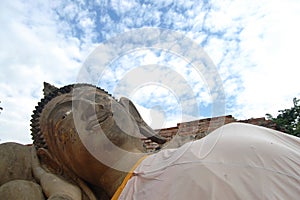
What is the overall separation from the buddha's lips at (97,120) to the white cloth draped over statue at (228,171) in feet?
1.72

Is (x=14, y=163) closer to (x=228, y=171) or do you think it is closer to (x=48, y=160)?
(x=48, y=160)

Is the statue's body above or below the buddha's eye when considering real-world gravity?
below

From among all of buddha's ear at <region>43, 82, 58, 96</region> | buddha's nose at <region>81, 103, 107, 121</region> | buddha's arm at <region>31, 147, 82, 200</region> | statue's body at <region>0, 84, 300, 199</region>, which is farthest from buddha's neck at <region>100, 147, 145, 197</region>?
buddha's ear at <region>43, 82, 58, 96</region>

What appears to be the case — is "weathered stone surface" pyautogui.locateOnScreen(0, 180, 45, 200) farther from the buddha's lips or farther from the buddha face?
the buddha's lips

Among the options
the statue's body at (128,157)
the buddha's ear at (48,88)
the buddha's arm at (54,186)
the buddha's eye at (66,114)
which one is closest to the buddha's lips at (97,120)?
the statue's body at (128,157)

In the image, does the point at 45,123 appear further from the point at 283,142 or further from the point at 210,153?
the point at 283,142

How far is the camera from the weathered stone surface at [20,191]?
1819 millimetres

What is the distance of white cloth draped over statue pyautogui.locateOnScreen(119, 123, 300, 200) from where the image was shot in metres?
1.22

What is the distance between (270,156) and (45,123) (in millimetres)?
1410

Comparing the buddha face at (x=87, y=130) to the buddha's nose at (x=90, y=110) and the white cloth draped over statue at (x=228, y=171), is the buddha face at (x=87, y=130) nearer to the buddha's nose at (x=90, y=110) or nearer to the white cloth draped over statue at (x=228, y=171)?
A: the buddha's nose at (x=90, y=110)

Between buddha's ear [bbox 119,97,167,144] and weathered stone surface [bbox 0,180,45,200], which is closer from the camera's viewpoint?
weathered stone surface [bbox 0,180,45,200]

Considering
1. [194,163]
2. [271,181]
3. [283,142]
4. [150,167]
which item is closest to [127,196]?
[150,167]

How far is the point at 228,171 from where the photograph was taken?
128 centimetres

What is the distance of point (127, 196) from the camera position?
59.5 inches
